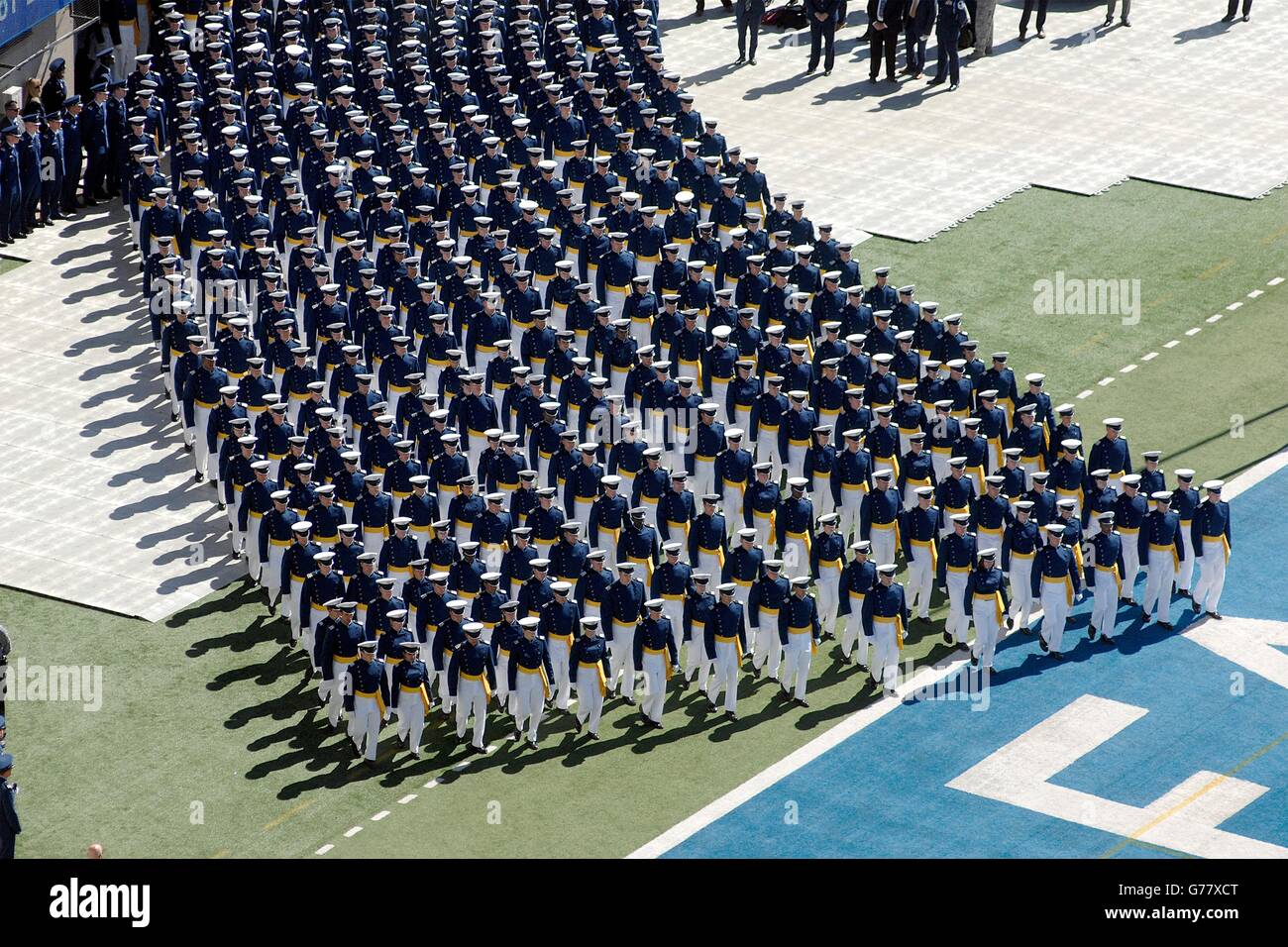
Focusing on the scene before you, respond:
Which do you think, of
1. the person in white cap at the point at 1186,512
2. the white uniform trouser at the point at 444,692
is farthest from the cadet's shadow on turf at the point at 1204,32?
the white uniform trouser at the point at 444,692

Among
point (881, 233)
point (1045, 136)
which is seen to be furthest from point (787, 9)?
point (881, 233)

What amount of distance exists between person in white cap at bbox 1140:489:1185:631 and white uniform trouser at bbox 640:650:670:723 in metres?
6.75

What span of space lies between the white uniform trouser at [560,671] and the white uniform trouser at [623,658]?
2.19 feet

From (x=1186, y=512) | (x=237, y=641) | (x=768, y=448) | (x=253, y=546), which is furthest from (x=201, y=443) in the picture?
(x=1186, y=512)

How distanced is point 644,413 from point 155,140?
12642 millimetres

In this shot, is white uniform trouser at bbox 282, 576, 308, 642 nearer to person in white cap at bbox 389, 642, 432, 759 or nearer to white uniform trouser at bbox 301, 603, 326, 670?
white uniform trouser at bbox 301, 603, 326, 670

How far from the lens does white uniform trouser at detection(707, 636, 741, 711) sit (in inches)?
1177

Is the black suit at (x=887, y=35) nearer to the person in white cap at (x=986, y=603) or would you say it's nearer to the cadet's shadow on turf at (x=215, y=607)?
the person in white cap at (x=986, y=603)

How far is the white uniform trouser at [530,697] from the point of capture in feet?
96.5

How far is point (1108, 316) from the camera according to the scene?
41250 mm

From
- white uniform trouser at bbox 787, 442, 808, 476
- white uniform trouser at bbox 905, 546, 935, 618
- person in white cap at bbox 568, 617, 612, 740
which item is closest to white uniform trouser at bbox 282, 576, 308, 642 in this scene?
person in white cap at bbox 568, 617, 612, 740

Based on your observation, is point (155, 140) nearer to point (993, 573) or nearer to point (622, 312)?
point (622, 312)

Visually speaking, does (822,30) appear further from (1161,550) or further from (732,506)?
(1161,550)

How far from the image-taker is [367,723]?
29031 millimetres
